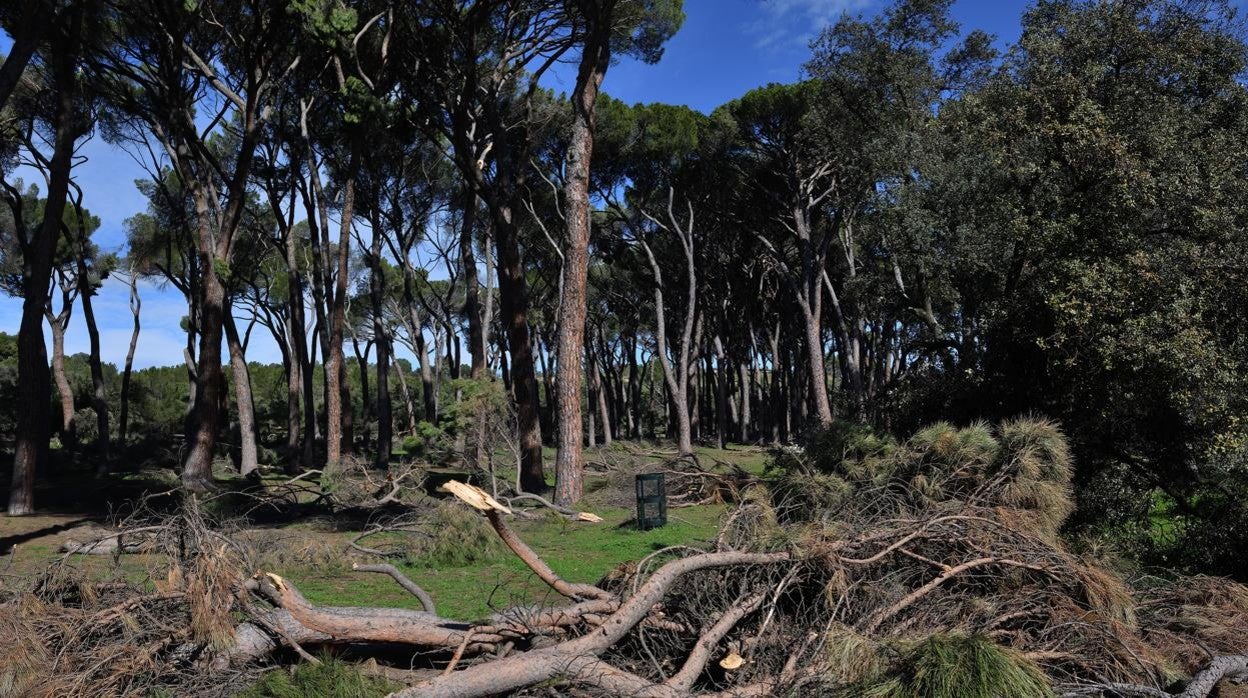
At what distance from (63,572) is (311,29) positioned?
12370mm

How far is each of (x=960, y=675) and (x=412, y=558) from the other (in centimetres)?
665

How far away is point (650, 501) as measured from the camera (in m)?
11.6

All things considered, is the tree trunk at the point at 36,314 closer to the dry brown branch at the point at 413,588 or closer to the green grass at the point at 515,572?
the green grass at the point at 515,572

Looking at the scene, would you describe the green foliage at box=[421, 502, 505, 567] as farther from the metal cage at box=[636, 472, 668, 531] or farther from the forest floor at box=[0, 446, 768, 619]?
the metal cage at box=[636, 472, 668, 531]

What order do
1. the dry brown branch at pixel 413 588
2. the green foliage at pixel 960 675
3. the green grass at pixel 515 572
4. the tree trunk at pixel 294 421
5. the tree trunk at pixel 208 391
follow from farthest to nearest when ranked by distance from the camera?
the tree trunk at pixel 294 421 → the tree trunk at pixel 208 391 → the green grass at pixel 515 572 → the dry brown branch at pixel 413 588 → the green foliage at pixel 960 675

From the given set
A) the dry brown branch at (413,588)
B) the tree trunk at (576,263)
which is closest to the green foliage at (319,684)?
the dry brown branch at (413,588)

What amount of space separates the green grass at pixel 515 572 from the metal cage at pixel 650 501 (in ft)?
0.52

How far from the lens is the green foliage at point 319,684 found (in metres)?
4.26

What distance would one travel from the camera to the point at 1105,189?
10.2 meters

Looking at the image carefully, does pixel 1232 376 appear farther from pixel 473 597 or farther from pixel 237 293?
pixel 237 293

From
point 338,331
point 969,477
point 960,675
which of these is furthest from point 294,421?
point 960,675

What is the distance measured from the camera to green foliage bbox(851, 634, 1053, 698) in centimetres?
386

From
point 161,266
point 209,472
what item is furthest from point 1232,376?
point 161,266

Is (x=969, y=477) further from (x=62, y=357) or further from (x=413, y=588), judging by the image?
(x=62, y=357)
